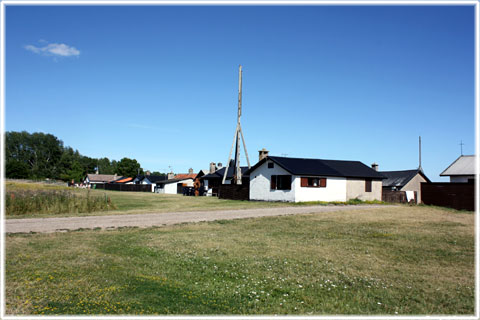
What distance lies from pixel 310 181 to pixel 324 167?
10.6 ft

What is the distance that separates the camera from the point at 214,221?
684 inches

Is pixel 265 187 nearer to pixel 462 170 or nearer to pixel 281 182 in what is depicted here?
pixel 281 182

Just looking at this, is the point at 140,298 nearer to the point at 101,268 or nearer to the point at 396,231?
the point at 101,268

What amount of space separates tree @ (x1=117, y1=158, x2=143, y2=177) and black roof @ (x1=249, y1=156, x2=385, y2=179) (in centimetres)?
9900

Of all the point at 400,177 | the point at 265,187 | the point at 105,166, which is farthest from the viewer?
the point at 105,166

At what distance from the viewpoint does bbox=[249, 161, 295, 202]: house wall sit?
109 feet

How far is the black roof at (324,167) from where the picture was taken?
33.5 metres

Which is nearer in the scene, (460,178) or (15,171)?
(460,178)

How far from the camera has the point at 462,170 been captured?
4378 cm

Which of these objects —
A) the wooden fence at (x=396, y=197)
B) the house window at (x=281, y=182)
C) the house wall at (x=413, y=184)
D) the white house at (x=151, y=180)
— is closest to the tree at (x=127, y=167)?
the white house at (x=151, y=180)

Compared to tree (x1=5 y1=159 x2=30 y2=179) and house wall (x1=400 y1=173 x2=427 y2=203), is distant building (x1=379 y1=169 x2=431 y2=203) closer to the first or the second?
house wall (x1=400 y1=173 x2=427 y2=203)

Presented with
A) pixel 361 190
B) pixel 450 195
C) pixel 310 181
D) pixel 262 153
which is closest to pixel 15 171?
pixel 262 153

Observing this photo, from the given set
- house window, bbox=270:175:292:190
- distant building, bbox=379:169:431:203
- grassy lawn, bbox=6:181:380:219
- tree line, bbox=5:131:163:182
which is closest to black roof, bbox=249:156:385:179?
house window, bbox=270:175:292:190

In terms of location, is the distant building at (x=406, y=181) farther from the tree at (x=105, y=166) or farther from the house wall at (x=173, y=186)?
the tree at (x=105, y=166)
